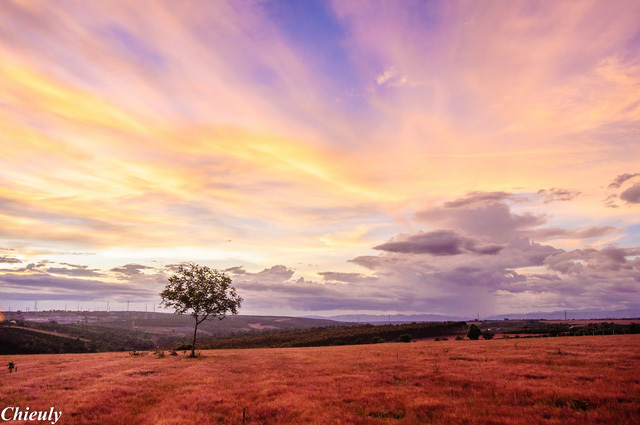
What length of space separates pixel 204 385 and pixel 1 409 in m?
11.1

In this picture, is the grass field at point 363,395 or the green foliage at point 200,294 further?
the green foliage at point 200,294

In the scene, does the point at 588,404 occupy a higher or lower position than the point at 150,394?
higher

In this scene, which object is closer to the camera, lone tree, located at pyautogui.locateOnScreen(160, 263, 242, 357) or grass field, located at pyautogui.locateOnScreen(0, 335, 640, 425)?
grass field, located at pyautogui.locateOnScreen(0, 335, 640, 425)

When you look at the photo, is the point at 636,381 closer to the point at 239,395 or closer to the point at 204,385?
the point at 239,395

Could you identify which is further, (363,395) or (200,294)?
(200,294)

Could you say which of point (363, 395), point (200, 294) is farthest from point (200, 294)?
point (363, 395)

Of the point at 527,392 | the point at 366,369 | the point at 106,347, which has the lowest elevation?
the point at 106,347

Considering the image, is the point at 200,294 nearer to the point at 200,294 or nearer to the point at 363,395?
the point at 200,294

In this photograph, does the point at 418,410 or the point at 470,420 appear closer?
the point at 470,420

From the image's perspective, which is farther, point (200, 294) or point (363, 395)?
point (200, 294)

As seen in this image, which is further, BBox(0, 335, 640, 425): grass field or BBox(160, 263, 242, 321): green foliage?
BBox(160, 263, 242, 321): green foliage

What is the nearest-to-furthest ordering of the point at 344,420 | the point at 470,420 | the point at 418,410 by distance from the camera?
the point at 470,420 → the point at 344,420 → the point at 418,410

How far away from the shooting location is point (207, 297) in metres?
51.8

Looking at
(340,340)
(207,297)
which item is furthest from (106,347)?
(207,297)
